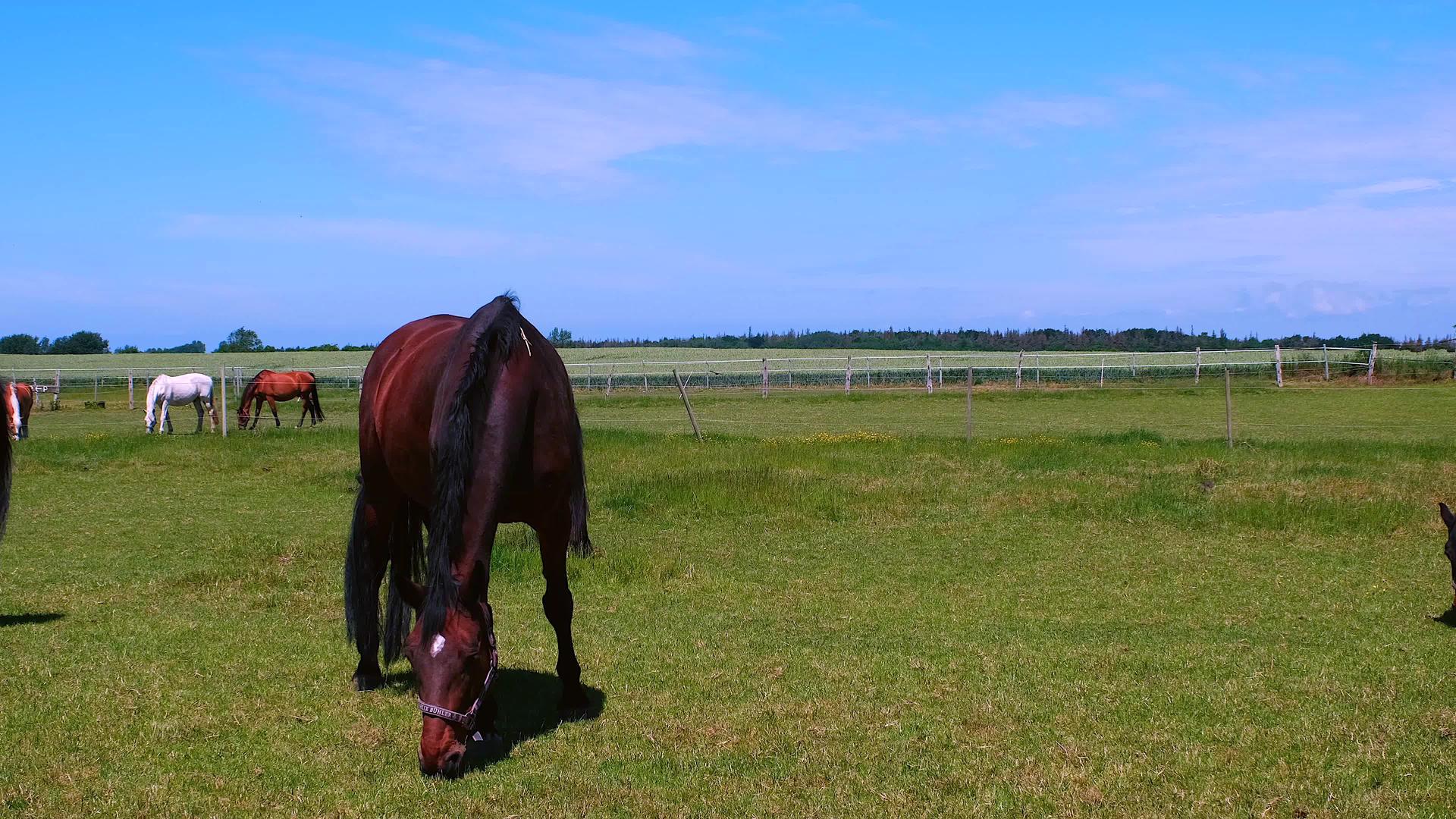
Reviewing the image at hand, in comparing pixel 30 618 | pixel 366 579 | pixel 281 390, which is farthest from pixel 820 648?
pixel 281 390

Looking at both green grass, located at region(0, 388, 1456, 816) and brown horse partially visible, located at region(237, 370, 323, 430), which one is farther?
brown horse partially visible, located at region(237, 370, 323, 430)

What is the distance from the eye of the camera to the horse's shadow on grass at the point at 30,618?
761 cm

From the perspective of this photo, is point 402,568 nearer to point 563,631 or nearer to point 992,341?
point 563,631

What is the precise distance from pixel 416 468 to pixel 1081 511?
8.94 m

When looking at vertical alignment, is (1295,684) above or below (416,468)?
below

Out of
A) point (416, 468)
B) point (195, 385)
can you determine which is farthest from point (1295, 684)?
point (195, 385)

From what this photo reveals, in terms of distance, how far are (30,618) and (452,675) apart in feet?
16.7

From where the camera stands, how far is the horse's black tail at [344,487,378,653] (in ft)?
19.8

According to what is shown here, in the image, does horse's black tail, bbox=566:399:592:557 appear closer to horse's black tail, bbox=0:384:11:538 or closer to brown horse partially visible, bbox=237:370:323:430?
horse's black tail, bbox=0:384:11:538

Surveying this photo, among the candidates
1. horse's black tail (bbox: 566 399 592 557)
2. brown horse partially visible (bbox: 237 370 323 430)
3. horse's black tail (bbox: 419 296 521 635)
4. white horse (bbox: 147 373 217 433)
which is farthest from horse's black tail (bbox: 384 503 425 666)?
brown horse partially visible (bbox: 237 370 323 430)

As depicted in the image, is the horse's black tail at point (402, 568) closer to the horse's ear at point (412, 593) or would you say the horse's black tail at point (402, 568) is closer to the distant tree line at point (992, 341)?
the horse's ear at point (412, 593)

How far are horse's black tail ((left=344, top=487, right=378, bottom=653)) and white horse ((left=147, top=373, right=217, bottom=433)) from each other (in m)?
21.6

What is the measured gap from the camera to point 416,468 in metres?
5.54

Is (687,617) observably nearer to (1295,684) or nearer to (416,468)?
(416,468)
